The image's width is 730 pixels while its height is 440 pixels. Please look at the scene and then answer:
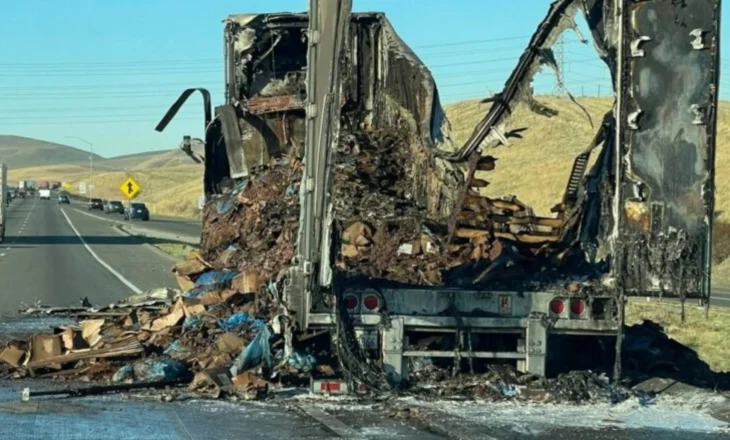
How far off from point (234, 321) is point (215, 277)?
2.40m

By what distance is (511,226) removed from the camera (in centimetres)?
1153

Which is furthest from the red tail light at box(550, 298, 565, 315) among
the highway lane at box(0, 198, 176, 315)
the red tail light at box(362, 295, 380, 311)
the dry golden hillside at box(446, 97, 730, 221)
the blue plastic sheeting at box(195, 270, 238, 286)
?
the dry golden hillside at box(446, 97, 730, 221)

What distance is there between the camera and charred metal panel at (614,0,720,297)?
370 inches

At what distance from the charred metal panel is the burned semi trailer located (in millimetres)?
10

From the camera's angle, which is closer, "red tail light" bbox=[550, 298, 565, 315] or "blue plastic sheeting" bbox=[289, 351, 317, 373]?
"red tail light" bbox=[550, 298, 565, 315]

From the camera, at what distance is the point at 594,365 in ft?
35.7

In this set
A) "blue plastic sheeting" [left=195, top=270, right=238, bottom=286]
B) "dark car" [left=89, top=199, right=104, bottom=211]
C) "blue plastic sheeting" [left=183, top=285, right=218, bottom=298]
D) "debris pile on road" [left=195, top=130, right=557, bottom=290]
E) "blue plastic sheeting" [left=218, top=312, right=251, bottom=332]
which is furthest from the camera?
"dark car" [left=89, top=199, right=104, bottom=211]

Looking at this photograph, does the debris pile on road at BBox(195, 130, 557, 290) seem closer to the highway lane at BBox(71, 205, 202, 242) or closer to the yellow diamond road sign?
the highway lane at BBox(71, 205, 202, 242)

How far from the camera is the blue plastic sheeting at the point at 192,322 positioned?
38.5 ft

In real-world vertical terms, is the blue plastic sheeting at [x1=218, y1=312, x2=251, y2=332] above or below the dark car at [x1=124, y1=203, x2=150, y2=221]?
below

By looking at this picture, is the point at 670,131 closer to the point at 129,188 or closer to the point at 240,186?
the point at 240,186

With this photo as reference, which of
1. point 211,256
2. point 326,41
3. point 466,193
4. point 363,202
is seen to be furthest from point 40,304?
point 326,41

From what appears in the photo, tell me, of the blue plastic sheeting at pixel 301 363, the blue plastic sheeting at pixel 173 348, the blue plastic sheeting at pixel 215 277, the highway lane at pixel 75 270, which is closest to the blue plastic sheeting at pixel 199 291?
the blue plastic sheeting at pixel 215 277

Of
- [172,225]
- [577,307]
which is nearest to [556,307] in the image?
[577,307]
